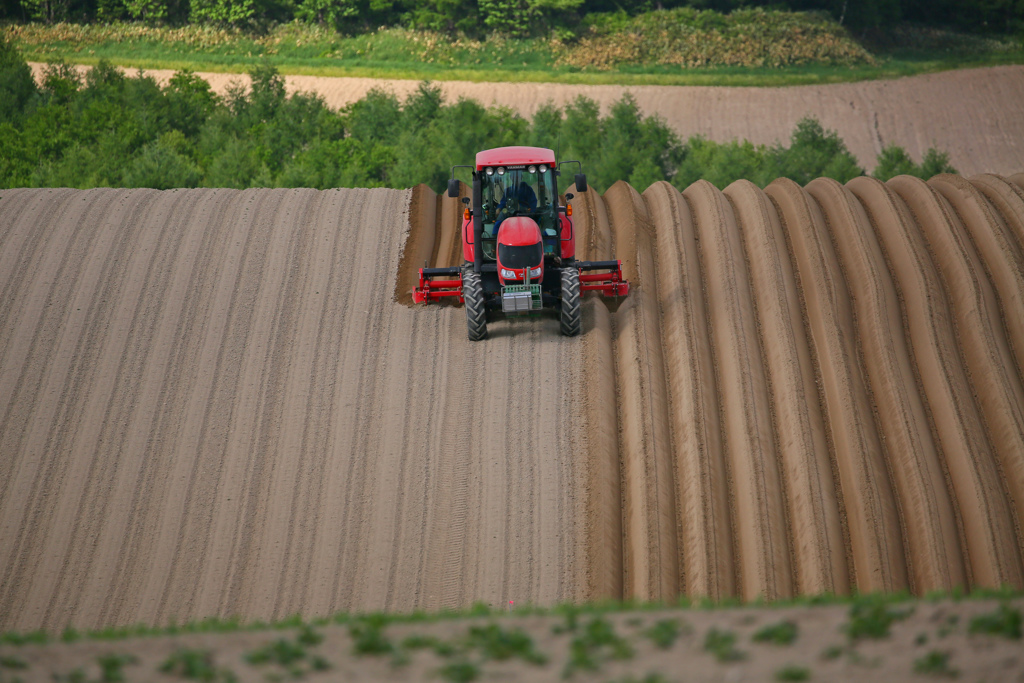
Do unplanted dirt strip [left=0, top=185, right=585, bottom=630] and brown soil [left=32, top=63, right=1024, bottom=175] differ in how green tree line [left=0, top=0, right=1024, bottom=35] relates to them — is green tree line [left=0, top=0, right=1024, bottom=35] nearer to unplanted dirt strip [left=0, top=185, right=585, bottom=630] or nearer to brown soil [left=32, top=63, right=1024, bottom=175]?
brown soil [left=32, top=63, right=1024, bottom=175]

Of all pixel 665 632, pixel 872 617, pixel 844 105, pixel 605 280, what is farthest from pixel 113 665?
pixel 844 105

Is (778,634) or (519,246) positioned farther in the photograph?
(519,246)

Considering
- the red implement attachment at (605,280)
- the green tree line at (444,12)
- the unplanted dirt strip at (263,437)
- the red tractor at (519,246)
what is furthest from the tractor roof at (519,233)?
the green tree line at (444,12)

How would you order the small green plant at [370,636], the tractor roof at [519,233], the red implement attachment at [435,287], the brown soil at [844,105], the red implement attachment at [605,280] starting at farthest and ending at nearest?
the brown soil at [844,105] < the red implement attachment at [435,287] < the red implement attachment at [605,280] < the tractor roof at [519,233] < the small green plant at [370,636]

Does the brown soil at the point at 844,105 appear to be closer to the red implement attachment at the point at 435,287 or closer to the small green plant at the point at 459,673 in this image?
the red implement attachment at the point at 435,287

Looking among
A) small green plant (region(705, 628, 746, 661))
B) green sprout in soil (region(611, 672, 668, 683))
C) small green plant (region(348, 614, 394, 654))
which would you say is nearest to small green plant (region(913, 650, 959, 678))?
small green plant (region(705, 628, 746, 661))

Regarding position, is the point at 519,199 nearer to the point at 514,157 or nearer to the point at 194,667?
the point at 514,157

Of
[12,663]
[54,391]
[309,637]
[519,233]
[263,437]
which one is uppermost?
[519,233]
